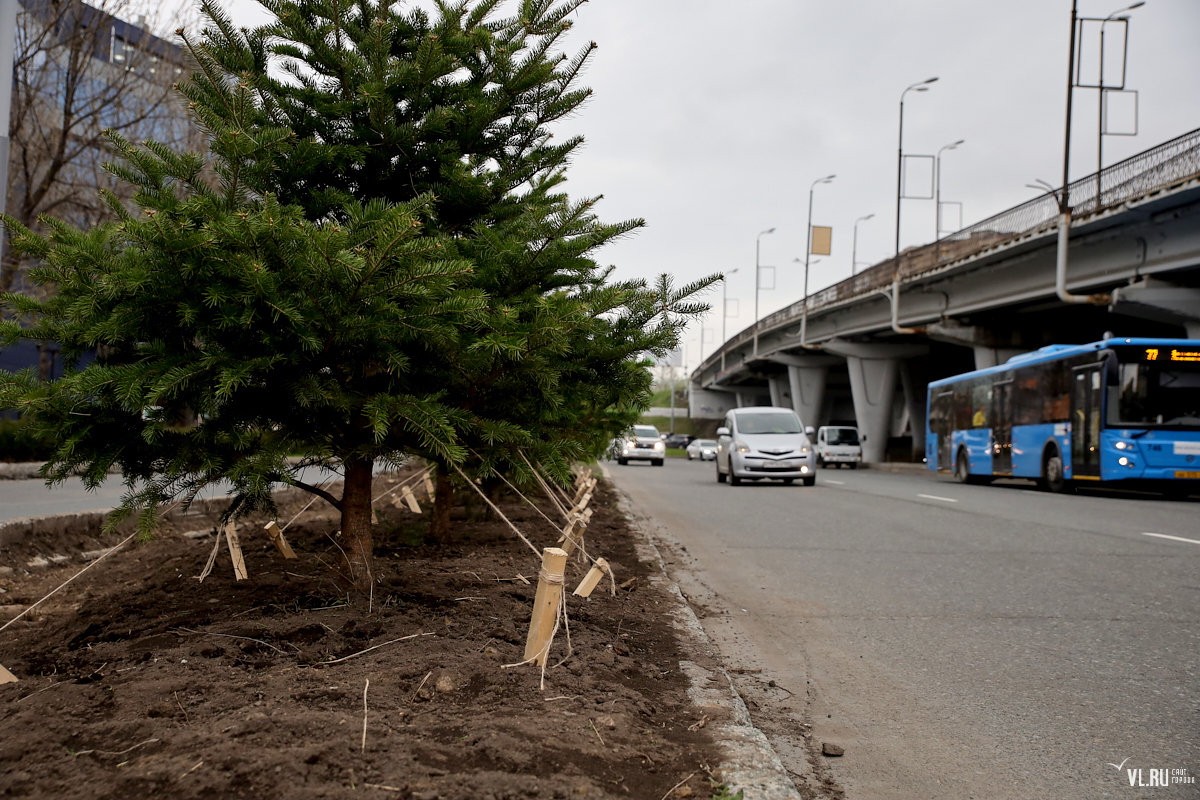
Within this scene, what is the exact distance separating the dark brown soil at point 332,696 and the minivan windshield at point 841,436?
3930cm

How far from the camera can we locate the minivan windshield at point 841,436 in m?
43.4

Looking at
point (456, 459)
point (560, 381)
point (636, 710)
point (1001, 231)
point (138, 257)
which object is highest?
point (1001, 231)

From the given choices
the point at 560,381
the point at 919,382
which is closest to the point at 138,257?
the point at 560,381

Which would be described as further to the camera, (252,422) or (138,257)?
(252,422)

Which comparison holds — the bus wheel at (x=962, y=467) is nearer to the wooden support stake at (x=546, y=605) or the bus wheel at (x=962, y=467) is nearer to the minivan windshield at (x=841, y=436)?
the minivan windshield at (x=841, y=436)

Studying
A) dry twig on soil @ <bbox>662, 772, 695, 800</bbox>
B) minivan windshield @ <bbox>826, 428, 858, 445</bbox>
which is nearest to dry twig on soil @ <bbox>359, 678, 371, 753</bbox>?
dry twig on soil @ <bbox>662, 772, 695, 800</bbox>

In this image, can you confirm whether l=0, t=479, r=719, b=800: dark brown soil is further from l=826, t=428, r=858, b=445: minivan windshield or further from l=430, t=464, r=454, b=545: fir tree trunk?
l=826, t=428, r=858, b=445: minivan windshield

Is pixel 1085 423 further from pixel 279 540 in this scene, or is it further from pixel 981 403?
pixel 279 540

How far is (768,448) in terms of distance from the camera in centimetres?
2195

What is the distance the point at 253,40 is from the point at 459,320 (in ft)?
6.43

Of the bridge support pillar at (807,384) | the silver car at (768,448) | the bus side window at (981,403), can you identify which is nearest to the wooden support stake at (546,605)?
the silver car at (768,448)

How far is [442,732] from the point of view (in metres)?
2.85

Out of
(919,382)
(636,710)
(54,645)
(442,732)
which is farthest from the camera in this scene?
(919,382)

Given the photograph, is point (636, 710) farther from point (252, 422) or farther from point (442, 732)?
point (252, 422)
